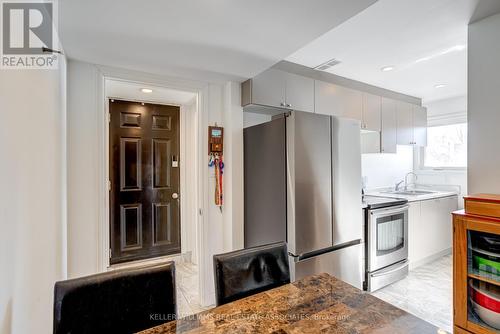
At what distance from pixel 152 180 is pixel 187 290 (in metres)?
1.40

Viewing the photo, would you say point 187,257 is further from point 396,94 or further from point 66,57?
point 396,94

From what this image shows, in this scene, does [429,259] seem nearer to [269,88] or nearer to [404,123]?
[404,123]

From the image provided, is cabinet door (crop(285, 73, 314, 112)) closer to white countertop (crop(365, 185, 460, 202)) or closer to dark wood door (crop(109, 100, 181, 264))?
dark wood door (crop(109, 100, 181, 264))

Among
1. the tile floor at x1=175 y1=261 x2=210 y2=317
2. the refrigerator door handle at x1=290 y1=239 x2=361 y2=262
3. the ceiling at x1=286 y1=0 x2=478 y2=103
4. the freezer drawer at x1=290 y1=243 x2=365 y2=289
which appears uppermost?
the ceiling at x1=286 y1=0 x2=478 y2=103

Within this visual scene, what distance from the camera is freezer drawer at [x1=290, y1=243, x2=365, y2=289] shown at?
6.78 feet

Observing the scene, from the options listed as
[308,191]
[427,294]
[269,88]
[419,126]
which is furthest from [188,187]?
[419,126]

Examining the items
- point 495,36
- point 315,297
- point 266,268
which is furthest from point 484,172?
point 266,268

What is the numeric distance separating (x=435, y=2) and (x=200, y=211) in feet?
7.88

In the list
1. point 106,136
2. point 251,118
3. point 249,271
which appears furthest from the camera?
point 251,118

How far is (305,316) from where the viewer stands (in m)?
1.00

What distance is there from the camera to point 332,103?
9.39 ft

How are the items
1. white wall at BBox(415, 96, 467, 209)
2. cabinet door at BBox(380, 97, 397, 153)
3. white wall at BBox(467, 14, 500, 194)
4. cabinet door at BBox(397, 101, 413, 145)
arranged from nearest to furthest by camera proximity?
white wall at BBox(467, 14, 500, 194)
cabinet door at BBox(380, 97, 397, 153)
cabinet door at BBox(397, 101, 413, 145)
white wall at BBox(415, 96, 467, 209)

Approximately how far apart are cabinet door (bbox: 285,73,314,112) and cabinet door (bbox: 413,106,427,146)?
2174 millimetres

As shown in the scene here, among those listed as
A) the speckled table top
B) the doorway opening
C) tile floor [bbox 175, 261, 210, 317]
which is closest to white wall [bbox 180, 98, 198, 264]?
the doorway opening
